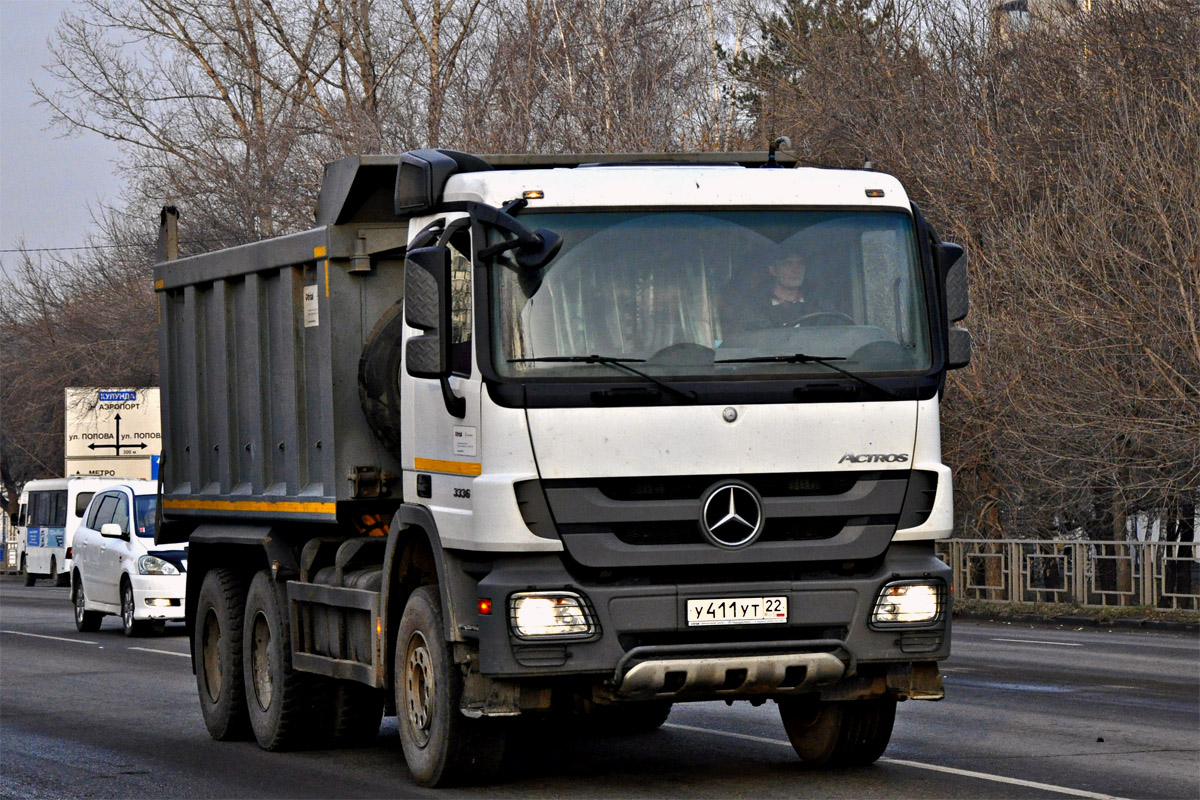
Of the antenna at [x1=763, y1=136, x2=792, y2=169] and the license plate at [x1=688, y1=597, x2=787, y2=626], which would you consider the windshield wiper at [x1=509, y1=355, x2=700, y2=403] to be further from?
the antenna at [x1=763, y1=136, x2=792, y2=169]

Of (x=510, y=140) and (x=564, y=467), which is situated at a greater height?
(x=510, y=140)

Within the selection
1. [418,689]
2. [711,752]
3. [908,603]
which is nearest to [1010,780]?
[908,603]

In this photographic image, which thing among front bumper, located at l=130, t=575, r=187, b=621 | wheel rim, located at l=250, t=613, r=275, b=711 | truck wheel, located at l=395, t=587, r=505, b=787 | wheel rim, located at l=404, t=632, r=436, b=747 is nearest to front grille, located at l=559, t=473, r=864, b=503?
truck wheel, located at l=395, t=587, r=505, b=787

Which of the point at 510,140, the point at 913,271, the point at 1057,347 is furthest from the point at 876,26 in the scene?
the point at 913,271

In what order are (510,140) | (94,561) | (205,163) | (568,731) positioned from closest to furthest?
(568,731)
(94,561)
(510,140)
(205,163)

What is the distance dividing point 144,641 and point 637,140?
14.8 metres

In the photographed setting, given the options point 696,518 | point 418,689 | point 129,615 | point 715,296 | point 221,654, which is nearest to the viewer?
point 696,518

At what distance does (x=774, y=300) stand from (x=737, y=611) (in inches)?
53.2

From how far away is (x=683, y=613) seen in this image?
7.90 m

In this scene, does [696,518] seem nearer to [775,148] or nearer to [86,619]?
[775,148]

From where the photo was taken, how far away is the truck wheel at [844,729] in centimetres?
902

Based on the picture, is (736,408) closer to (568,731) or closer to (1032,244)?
(568,731)

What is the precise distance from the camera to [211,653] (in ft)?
39.1

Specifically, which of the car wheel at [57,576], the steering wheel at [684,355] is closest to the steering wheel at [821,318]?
the steering wheel at [684,355]
